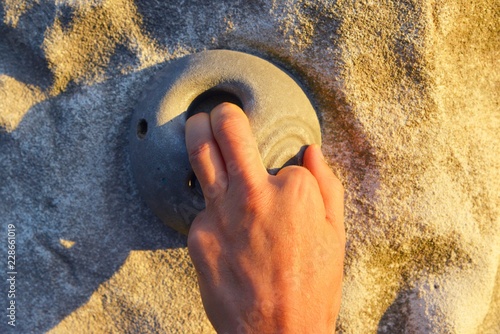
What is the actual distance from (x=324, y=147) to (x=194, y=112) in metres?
0.36

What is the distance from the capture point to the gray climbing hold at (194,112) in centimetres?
104

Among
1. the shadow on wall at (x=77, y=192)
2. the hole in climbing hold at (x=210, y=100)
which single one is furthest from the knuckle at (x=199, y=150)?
the shadow on wall at (x=77, y=192)

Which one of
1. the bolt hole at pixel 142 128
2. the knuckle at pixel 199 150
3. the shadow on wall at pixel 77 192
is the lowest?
the shadow on wall at pixel 77 192

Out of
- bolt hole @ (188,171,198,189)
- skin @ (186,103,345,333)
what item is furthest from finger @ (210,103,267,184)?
bolt hole @ (188,171,198,189)

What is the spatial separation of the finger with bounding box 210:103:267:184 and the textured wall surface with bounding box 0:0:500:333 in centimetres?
30

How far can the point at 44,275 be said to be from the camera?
4.06 ft

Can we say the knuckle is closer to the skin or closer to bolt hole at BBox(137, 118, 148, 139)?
the skin

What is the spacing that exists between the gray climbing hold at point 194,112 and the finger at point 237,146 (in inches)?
2.6

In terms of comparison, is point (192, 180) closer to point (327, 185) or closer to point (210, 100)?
point (210, 100)

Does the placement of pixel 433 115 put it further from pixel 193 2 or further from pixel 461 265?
pixel 193 2

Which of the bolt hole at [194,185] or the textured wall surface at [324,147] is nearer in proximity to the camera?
the bolt hole at [194,185]

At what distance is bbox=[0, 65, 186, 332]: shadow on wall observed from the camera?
1187 mm

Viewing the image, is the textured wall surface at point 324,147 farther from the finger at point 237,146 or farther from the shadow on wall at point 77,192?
the finger at point 237,146

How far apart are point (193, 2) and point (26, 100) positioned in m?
0.52
